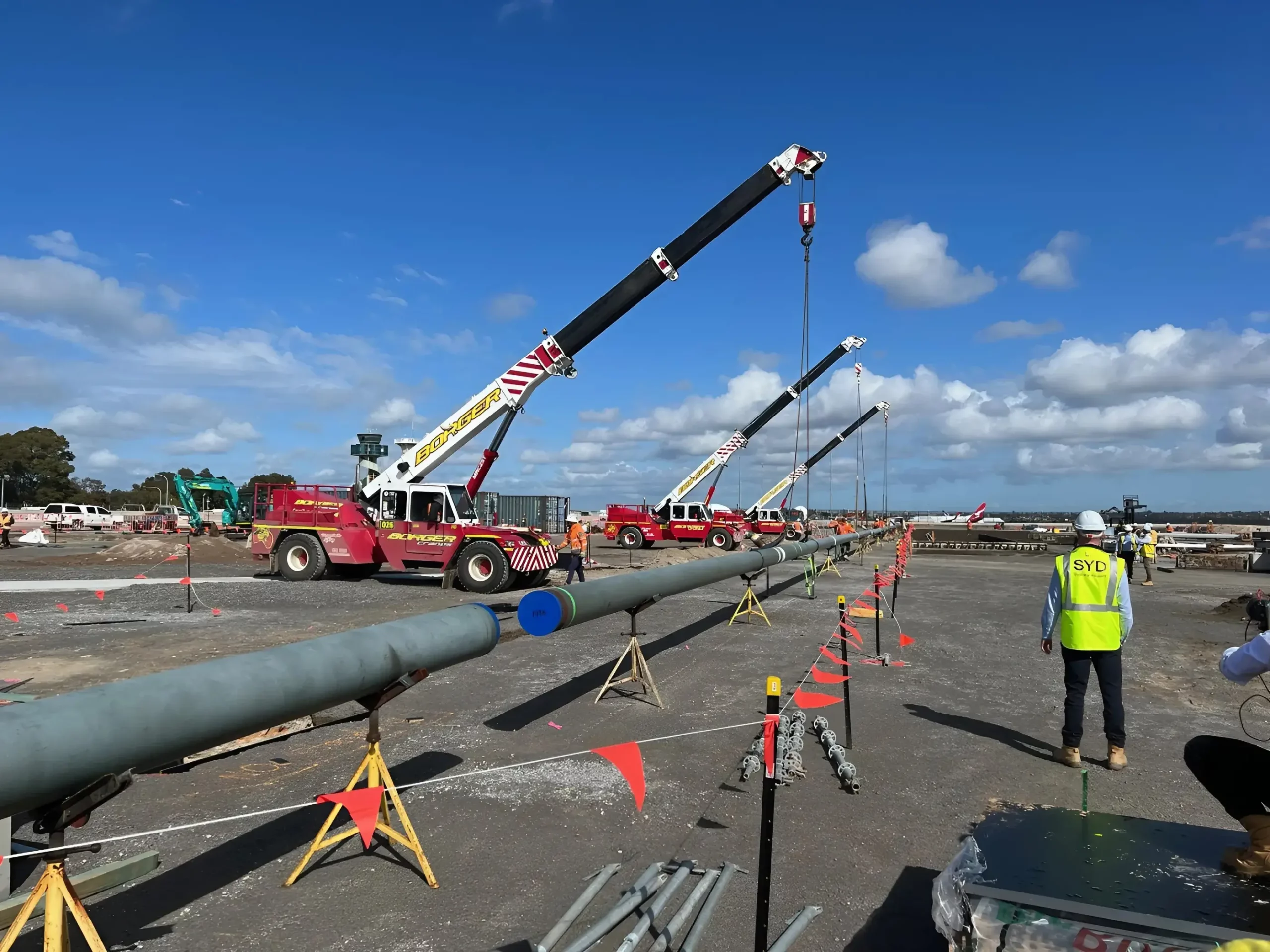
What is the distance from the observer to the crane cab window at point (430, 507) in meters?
17.6

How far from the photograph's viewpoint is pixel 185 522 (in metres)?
42.3

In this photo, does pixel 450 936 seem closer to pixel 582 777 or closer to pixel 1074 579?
pixel 582 777

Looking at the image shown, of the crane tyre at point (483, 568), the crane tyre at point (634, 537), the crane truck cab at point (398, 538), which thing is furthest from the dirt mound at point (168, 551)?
the crane tyre at point (634, 537)

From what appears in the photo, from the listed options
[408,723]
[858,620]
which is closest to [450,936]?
[408,723]

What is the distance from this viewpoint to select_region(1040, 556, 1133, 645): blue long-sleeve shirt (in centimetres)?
601

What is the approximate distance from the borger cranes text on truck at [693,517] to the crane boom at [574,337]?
1527 cm

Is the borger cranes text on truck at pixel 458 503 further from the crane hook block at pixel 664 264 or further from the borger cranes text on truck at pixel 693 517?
the borger cranes text on truck at pixel 693 517

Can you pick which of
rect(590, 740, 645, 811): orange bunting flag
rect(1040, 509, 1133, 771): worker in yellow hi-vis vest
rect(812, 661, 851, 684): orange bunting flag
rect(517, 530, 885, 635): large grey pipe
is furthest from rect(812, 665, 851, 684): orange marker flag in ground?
rect(590, 740, 645, 811): orange bunting flag

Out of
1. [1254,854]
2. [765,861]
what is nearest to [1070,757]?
[1254,854]

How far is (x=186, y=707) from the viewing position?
10.2 ft

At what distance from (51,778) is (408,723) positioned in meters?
4.39

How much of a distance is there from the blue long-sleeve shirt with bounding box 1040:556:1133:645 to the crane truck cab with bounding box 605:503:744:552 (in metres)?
26.6

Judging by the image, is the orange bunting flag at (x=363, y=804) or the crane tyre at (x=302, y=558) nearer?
the orange bunting flag at (x=363, y=804)

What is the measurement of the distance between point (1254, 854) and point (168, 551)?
29.6 m
